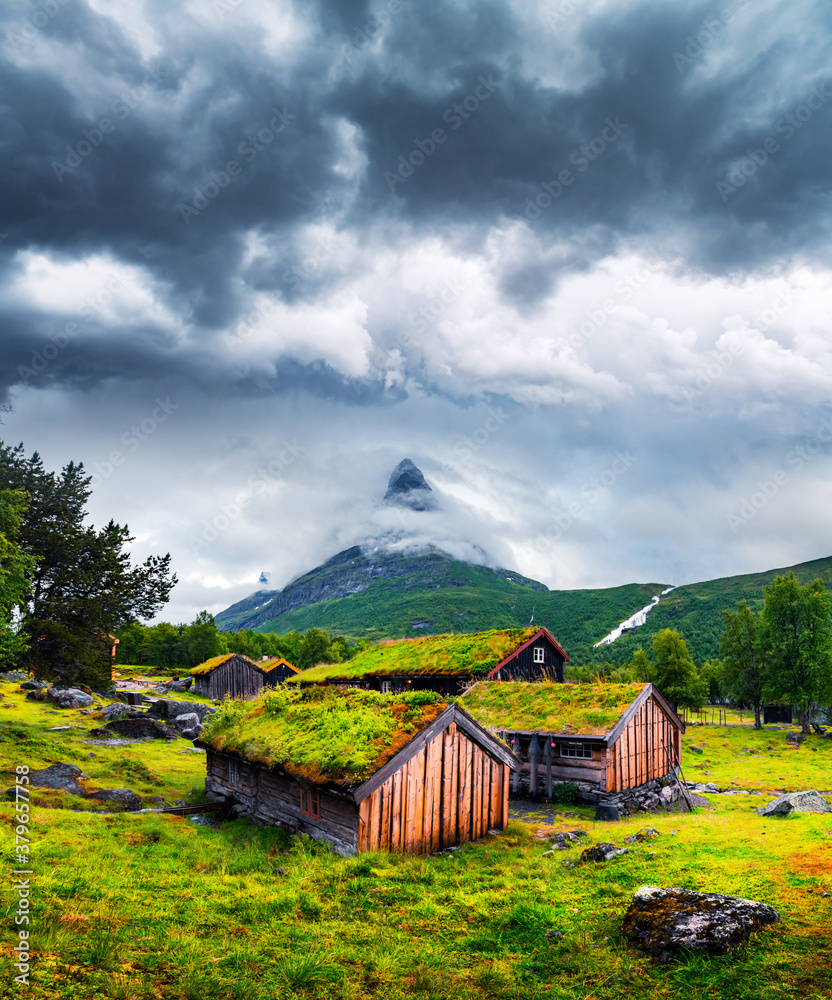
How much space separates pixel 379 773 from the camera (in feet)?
45.9

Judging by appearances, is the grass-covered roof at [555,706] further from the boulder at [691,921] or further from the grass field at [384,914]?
the boulder at [691,921]

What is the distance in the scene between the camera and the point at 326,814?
1506 centimetres

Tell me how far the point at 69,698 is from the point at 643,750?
1551 inches

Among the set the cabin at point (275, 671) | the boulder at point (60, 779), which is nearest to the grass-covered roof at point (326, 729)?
the boulder at point (60, 779)

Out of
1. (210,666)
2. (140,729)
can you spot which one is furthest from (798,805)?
(210,666)

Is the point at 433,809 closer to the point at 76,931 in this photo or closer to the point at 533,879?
the point at 533,879

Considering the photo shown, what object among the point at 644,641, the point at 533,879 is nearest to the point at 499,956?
the point at 533,879

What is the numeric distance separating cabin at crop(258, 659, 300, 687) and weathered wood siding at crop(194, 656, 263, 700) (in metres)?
0.59

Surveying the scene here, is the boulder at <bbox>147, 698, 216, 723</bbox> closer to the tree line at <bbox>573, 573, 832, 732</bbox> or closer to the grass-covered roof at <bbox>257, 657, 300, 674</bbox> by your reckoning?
the grass-covered roof at <bbox>257, 657, 300, 674</bbox>

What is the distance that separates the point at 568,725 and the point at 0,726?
26718 mm

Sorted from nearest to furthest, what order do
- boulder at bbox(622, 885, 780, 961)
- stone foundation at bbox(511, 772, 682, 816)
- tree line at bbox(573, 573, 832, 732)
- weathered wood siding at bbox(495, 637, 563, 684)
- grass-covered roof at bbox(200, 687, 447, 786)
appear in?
1. boulder at bbox(622, 885, 780, 961)
2. grass-covered roof at bbox(200, 687, 447, 786)
3. stone foundation at bbox(511, 772, 682, 816)
4. weathered wood siding at bbox(495, 637, 563, 684)
5. tree line at bbox(573, 573, 832, 732)

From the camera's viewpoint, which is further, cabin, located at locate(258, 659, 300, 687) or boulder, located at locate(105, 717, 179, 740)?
cabin, located at locate(258, 659, 300, 687)

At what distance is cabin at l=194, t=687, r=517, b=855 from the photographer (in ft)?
46.6

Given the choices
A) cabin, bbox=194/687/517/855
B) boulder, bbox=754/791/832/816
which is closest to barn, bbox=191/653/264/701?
cabin, bbox=194/687/517/855
